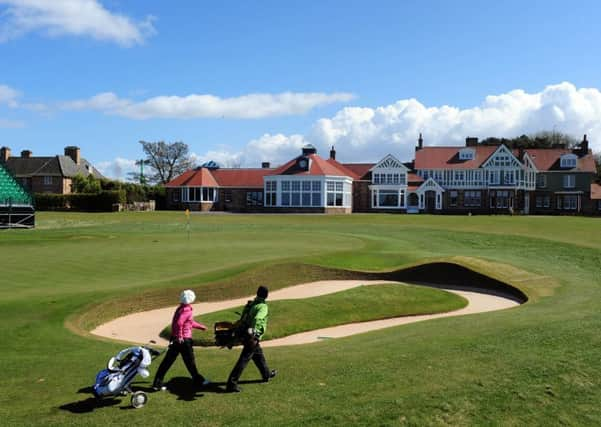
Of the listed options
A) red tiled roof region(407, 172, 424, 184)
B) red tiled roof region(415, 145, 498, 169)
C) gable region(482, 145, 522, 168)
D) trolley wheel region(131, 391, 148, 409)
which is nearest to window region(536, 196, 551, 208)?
gable region(482, 145, 522, 168)

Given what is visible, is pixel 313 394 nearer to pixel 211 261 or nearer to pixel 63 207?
pixel 211 261

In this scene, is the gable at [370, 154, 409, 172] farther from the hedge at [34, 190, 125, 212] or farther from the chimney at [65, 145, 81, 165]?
the chimney at [65, 145, 81, 165]

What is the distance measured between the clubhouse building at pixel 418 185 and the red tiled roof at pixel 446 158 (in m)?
0.14

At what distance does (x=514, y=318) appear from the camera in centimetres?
1377

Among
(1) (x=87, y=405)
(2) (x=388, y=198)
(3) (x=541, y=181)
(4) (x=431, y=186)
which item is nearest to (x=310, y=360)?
(1) (x=87, y=405)

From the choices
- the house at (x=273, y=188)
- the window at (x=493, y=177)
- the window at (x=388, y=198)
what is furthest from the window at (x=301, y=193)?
the window at (x=493, y=177)

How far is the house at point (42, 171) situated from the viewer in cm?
9481

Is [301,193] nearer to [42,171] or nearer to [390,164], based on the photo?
[390,164]

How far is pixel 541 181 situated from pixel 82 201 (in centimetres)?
6347

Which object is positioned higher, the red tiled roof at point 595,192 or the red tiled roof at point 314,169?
the red tiled roof at point 314,169

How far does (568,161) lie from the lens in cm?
Result: 8512

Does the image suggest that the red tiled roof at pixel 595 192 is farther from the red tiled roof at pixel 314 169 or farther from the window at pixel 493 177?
the red tiled roof at pixel 314 169

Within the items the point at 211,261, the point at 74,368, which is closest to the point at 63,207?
the point at 211,261

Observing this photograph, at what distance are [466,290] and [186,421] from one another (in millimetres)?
16492
